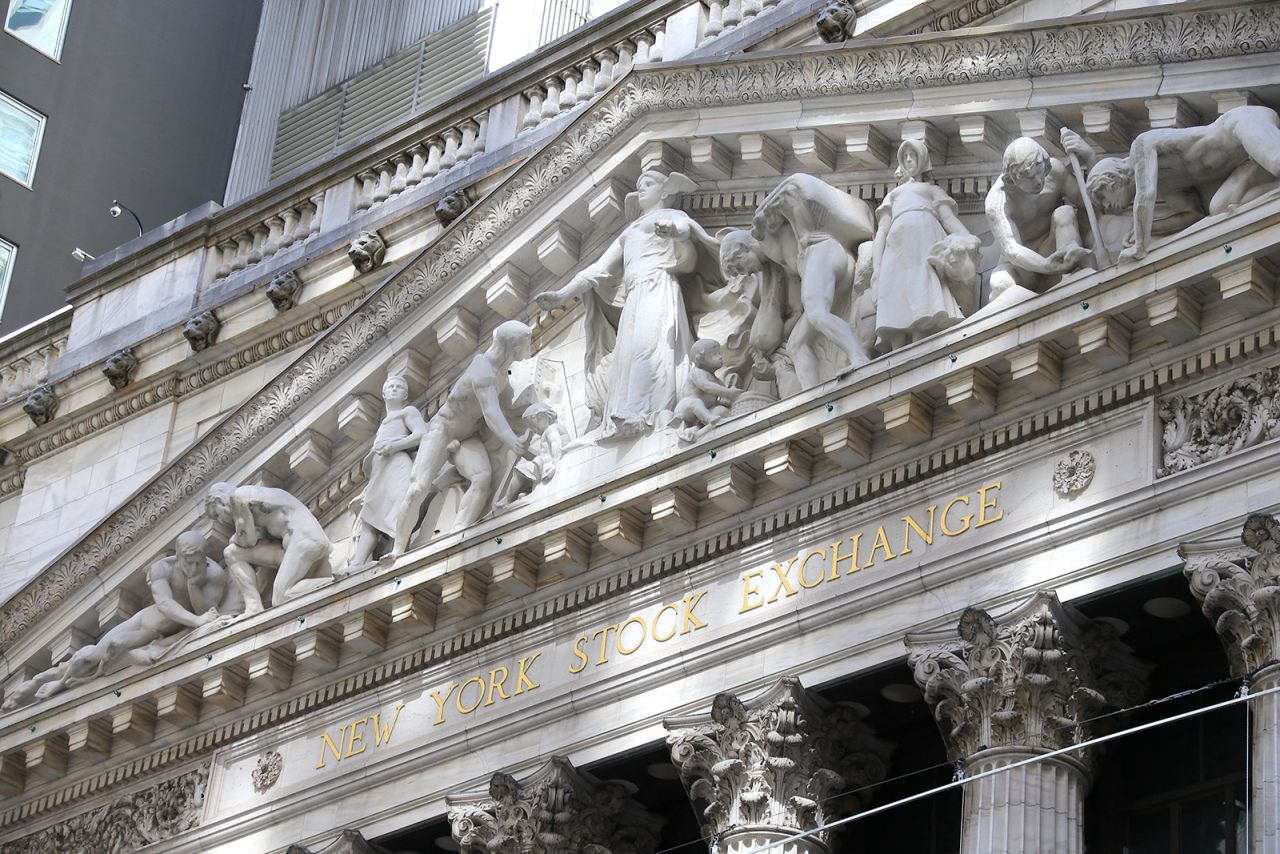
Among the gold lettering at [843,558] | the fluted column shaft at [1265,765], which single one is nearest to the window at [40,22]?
the gold lettering at [843,558]

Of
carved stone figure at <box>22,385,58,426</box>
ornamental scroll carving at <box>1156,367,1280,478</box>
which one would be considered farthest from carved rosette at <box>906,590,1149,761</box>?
carved stone figure at <box>22,385,58,426</box>

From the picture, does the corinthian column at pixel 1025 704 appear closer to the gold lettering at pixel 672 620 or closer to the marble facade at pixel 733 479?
the marble facade at pixel 733 479

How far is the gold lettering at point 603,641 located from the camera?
71.8 feet

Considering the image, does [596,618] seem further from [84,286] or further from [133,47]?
[133,47]

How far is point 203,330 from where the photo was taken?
2853 centimetres

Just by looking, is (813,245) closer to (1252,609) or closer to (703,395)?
(703,395)

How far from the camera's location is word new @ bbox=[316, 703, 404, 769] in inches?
914

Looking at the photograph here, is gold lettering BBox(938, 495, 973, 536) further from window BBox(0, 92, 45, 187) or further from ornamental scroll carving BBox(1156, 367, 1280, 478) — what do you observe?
window BBox(0, 92, 45, 187)

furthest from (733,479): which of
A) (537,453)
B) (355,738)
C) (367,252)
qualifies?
(367,252)

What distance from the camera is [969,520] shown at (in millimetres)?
19938

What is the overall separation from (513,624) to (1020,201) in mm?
5481

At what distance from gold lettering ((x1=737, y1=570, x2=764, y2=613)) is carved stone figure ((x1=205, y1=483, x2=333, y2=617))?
4718 millimetres

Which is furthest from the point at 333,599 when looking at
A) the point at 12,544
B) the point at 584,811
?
the point at 12,544

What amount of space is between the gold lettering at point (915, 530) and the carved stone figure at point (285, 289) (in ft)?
31.2
